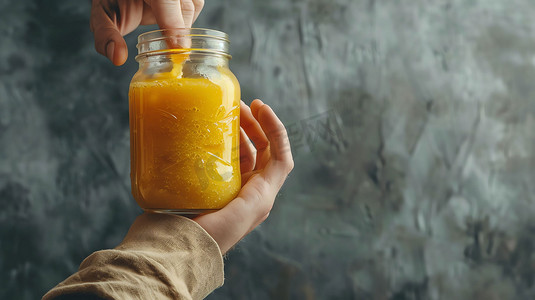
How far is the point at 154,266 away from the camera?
21.2 inches

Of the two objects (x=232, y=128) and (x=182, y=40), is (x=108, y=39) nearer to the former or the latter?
(x=182, y=40)

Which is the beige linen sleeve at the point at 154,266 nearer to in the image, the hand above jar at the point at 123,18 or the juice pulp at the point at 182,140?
the juice pulp at the point at 182,140

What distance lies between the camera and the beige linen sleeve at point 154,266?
0.50 metres

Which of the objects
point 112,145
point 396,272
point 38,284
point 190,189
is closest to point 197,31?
point 190,189

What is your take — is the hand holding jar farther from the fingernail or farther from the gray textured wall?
the gray textured wall

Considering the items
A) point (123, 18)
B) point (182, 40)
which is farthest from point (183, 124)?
point (123, 18)

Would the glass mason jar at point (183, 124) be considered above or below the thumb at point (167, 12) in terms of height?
below

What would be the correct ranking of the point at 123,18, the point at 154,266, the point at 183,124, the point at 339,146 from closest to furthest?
1. the point at 154,266
2. the point at 183,124
3. the point at 123,18
4. the point at 339,146

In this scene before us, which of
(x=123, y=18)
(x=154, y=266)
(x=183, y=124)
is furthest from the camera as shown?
(x=123, y=18)

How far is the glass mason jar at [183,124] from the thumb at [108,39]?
1.3 inches

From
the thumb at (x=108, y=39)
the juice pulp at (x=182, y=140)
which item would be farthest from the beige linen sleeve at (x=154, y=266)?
the thumb at (x=108, y=39)

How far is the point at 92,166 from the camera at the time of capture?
1.29 m

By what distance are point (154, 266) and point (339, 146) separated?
946 millimetres

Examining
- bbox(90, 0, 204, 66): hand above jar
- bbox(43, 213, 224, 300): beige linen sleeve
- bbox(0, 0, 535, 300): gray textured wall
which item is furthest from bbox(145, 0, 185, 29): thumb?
bbox(0, 0, 535, 300): gray textured wall
